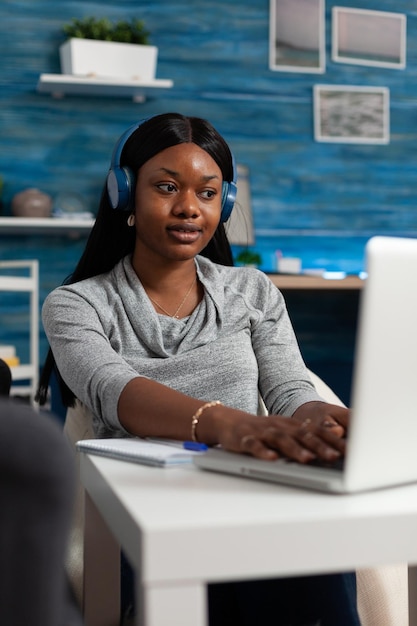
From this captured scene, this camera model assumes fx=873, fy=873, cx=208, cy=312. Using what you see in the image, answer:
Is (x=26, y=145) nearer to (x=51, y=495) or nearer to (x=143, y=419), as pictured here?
(x=143, y=419)

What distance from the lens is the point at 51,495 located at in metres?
0.55

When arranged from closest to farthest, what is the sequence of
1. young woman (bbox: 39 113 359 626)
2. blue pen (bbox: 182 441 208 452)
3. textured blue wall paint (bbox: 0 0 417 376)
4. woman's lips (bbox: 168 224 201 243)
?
blue pen (bbox: 182 441 208 452), young woman (bbox: 39 113 359 626), woman's lips (bbox: 168 224 201 243), textured blue wall paint (bbox: 0 0 417 376)

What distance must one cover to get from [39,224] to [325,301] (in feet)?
4.68

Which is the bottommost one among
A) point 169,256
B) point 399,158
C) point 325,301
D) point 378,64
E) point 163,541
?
point 325,301

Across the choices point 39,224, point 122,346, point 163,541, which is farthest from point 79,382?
point 39,224

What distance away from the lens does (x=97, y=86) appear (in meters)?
3.72

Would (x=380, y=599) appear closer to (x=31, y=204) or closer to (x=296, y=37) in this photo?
(x=31, y=204)

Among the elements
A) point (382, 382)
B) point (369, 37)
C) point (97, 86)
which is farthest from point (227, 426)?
point (369, 37)

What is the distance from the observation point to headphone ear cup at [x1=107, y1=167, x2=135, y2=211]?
4.90ft

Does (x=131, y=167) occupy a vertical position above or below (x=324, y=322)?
above

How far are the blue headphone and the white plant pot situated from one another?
227 centimetres

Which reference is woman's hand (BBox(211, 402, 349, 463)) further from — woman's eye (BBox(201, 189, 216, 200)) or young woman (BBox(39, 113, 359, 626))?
woman's eye (BBox(201, 189, 216, 200))

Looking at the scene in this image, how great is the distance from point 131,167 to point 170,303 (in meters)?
0.25

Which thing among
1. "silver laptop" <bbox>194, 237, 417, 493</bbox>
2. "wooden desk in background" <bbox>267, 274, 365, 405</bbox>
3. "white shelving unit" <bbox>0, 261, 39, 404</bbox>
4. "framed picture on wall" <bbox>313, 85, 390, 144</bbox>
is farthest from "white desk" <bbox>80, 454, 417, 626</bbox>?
"framed picture on wall" <bbox>313, 85, 390, 144</bbox>
